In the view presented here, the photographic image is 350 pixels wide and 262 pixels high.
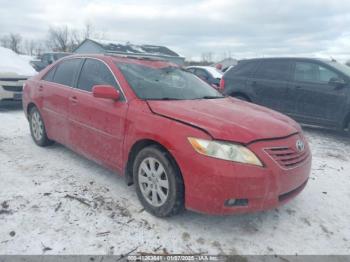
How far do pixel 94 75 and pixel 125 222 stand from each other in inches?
77.0

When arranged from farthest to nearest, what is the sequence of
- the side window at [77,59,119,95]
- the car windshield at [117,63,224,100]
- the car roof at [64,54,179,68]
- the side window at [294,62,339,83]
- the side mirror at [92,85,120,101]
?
the side window at [294,62,339,83]
the car roof at [64,54,179,68]
the side window at [77,59,119,95]
the car windshield at [117,63,224,100]
the side mirror at [92,85,120,101]

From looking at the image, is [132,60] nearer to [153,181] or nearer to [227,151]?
[153,181]

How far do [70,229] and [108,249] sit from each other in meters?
0.47

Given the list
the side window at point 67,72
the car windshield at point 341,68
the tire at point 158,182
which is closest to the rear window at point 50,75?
the side window at point 67,72

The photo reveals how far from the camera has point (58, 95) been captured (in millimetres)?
4520

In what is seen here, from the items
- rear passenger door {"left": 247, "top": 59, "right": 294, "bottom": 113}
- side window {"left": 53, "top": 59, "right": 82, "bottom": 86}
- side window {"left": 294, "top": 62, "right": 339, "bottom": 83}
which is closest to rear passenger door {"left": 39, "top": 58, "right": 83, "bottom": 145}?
side window {"left": 53, "top": 59, "right": 82, "bottom": 86}

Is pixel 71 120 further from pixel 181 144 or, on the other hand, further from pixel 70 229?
pixel 181 144

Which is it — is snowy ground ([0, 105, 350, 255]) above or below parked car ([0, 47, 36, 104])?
below

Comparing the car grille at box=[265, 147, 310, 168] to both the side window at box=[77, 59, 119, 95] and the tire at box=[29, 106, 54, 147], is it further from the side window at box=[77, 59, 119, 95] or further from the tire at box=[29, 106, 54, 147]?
the tire at box=[29, 106, 54, 147]

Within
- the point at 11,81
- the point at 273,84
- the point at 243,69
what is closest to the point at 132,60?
the point at 273,84

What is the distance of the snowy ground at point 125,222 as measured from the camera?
273 cm

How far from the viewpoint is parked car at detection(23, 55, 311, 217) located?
2711mm

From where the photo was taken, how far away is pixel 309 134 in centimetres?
691

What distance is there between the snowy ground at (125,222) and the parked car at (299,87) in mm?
2460
